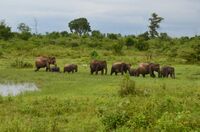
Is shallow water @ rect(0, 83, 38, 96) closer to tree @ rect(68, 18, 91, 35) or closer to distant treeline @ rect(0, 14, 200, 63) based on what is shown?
distant treeline @ rect(0, 14, 200, 63)

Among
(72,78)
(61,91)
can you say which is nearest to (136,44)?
(72,78)

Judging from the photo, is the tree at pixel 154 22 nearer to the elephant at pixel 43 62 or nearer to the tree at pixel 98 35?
the tree at pixel 98 35

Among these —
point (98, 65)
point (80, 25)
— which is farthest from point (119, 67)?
point (80, 25)

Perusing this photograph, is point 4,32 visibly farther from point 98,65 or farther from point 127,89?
point 127,89

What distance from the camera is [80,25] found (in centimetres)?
7975

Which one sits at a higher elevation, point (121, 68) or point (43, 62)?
point (43, 62)

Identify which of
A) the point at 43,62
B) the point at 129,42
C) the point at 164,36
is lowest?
the point at 43,62

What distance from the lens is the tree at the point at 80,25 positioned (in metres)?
78.3

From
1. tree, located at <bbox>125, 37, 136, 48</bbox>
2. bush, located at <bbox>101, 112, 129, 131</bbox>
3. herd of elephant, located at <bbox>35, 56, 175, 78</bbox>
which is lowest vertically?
bush, located at <bbox>101, 112, 129, 131</bbox>

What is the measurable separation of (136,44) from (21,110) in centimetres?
4190

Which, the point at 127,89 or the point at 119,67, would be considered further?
the point at 119,67

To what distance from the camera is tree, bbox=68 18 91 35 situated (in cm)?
7831

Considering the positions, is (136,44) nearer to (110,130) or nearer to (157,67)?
(157,67)

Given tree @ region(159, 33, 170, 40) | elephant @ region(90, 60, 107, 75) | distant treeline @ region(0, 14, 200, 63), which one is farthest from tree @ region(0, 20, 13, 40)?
elephant @ region(90, 60, 107, 75)
